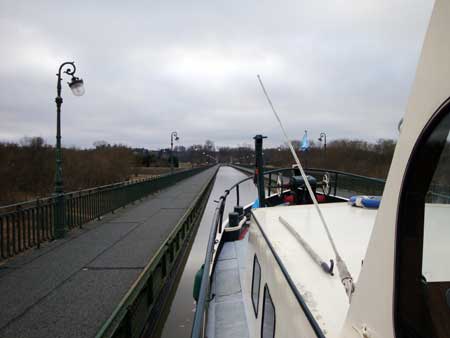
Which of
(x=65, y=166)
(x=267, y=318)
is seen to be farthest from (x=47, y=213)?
(x=65, y=166)

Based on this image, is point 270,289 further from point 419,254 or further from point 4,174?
point 4,174

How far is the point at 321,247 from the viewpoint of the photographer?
2475 millimetres

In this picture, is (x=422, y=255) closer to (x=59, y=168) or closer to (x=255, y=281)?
(x=255, y=281)

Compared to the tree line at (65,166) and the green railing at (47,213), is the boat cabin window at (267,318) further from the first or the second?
the tree line at (65,166)

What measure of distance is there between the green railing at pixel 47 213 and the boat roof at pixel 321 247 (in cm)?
614

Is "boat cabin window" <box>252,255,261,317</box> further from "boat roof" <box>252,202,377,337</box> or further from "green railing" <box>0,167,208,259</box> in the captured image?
"green railing" <box>0,167,208,259</box>

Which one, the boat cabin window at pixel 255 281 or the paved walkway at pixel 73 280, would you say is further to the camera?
the paved walkway at pixel 73 280

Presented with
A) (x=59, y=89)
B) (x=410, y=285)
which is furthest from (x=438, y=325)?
(x=59, y=89)

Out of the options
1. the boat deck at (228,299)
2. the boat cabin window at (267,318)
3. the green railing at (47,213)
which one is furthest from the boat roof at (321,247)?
the green railing at (47,213)

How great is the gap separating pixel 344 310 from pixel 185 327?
6.13 meters

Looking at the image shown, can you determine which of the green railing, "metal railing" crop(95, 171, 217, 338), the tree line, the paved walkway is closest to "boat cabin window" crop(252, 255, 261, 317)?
"metal railing" crop(95, 171, 217, 338)

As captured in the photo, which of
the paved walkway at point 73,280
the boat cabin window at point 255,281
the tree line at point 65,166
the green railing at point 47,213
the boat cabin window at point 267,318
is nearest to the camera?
the boat cabin window at point 267,318

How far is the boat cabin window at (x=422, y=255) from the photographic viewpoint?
1.01m

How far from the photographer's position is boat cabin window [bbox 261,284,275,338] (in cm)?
261
